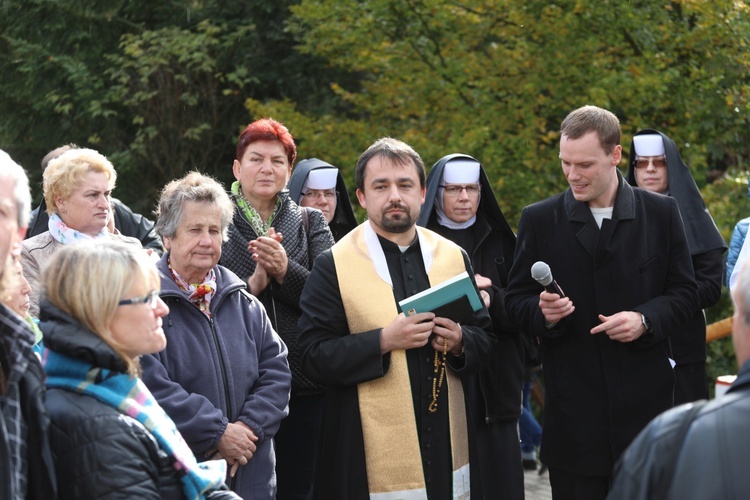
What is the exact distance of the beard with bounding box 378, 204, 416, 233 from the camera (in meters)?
5.03

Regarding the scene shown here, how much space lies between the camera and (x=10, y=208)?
9.93 ft

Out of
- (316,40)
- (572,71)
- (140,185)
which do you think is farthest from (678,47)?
(140,185)

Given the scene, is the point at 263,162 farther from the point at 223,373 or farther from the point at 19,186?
the point at 19,186

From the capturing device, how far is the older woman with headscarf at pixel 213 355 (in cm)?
450

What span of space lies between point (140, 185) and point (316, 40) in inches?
161

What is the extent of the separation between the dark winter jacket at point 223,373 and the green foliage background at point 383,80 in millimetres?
6028

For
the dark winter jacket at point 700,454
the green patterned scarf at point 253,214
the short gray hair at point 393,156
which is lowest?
the dark winter jacket at point 700,454

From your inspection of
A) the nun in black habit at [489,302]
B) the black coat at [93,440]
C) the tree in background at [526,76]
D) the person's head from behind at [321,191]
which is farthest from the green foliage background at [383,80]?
the black coat at [93,440]

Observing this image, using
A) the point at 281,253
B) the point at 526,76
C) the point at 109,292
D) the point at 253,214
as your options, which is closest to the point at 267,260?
the point at 281,253

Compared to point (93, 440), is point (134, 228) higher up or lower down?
higher up

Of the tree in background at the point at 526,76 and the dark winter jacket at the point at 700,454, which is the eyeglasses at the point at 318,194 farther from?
the dark winter jacket at the point at 700,454

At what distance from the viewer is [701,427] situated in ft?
8.13

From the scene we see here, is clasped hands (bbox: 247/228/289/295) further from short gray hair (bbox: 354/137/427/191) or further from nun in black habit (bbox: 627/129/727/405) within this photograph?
nun in black habit (bbox: 627/129/727/405)

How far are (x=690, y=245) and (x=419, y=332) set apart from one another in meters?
2.31
